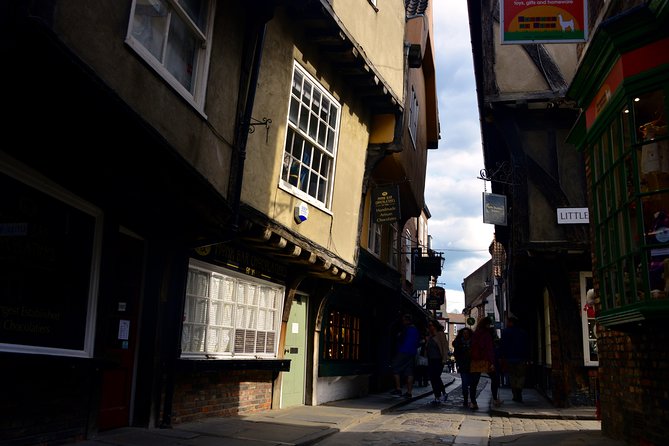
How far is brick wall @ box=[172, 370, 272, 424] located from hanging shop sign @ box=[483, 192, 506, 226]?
6932mm

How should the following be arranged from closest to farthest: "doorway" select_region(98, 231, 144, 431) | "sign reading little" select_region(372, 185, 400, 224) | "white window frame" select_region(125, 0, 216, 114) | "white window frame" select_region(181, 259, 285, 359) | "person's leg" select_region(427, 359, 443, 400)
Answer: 1. "white window frame" select_region(125, 0, 216, 114)
2. "doorway" select_region(98, 231, 144, 431)
3. "white window frame" select_region(181, 259, 285, 359)
4. "person's leg" select_region(427, 359, 443, 400)
5. "sign reading little" select_region(372, 185, 400, 224)

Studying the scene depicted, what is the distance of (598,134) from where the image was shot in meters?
7.00

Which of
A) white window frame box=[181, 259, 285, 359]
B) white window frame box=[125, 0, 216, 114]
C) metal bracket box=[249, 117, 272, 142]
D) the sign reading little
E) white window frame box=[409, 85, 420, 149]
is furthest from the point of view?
white window frame box=[409, 85, 420, 149]

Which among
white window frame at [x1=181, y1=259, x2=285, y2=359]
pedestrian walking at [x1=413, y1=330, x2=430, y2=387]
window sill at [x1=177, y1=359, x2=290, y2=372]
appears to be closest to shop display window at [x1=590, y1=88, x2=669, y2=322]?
window sill at [x1=177, y1=359, x2=290, y2=372]

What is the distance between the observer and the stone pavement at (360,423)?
6828mm

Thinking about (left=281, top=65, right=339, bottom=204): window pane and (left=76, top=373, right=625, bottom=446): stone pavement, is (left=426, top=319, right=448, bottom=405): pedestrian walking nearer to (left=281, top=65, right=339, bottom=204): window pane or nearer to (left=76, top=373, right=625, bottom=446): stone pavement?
(left=76, top=373, right=625, bottom=446): stone pavement

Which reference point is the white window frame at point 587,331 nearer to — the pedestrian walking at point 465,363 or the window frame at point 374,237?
the pedestrian walking at point 465,363

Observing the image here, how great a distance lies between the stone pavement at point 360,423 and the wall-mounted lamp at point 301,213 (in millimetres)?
2996

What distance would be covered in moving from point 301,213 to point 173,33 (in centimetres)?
367

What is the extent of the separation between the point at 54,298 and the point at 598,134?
19.5ft

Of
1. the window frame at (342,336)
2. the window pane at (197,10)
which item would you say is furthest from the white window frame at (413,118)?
the window pane at (197,10)

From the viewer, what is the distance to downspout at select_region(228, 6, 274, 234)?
7766mm

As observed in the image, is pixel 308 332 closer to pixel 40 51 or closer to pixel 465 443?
pixel 465 443

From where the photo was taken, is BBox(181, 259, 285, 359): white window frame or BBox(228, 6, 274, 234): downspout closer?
BBox(228, 6, 274, 234): downspout
